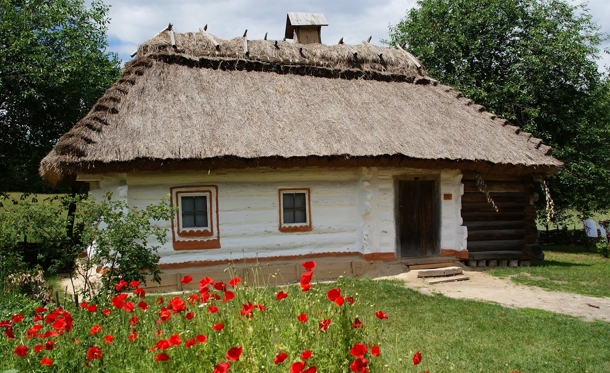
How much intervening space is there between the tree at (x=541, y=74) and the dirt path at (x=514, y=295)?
8320 mm

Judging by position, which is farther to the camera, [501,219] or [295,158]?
[501,219]

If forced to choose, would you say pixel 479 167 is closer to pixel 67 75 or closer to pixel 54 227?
pixel 54 227

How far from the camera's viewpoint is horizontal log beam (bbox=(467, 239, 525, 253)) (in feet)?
42.4

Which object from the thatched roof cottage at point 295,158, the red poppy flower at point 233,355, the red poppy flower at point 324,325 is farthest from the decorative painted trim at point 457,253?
the red poppy flower at point 233,355

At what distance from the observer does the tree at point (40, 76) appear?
12961mm

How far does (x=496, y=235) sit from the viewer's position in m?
13.2

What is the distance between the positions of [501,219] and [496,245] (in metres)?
0.70

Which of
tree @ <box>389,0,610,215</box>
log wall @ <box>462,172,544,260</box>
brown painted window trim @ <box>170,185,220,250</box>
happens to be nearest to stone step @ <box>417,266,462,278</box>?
log wall @ <box>462,172,544,260</box>

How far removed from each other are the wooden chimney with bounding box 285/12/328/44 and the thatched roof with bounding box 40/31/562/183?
1.77 metres

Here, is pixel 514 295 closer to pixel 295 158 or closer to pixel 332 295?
pixel 295 158

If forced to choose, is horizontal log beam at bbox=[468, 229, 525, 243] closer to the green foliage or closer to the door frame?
the door frame

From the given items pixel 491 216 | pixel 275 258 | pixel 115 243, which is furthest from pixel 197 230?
pixel 491 216

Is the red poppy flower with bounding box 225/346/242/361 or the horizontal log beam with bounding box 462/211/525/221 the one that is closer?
the red poppy flower with bounding box 225/346/242/361

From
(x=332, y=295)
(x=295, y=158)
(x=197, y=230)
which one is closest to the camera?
(x=332, y=295)
